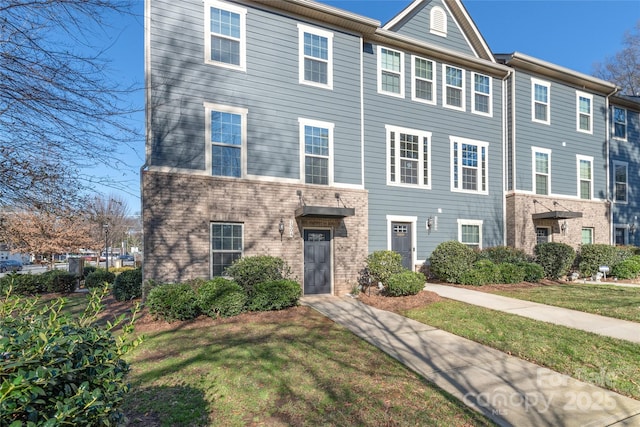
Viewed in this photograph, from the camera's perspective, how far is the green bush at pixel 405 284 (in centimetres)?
931

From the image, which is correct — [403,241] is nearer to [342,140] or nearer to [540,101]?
[342,140]

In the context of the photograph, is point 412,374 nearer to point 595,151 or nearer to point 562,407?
point 562,407

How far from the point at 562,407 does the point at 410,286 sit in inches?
219

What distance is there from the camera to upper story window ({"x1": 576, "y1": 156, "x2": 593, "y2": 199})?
16562mm

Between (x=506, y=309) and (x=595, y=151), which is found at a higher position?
(x=595, y=151)

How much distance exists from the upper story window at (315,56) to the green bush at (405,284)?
21.6ft

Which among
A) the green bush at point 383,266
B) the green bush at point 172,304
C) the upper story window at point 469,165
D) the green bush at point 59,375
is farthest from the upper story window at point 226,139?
the upper story window at point 469,165

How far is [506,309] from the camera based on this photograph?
814 cm

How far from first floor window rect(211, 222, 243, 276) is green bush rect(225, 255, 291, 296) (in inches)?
16.3

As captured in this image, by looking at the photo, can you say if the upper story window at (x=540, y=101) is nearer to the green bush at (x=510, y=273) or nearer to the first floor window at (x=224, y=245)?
the green bush at (x=510, y=273)

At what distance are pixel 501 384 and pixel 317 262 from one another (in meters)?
7.07

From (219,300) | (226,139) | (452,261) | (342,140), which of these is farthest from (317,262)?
(452,261)

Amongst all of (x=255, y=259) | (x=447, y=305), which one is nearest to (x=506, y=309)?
(x=447, y=305)

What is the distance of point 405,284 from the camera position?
930cm
